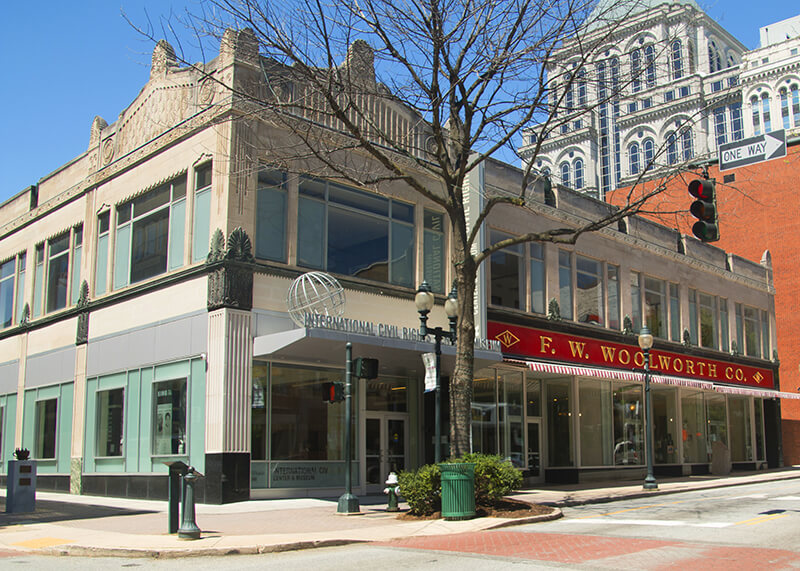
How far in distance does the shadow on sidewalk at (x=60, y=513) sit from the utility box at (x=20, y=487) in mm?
189

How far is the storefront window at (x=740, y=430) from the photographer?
37656 mm

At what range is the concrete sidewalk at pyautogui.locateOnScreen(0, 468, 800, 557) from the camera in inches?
450

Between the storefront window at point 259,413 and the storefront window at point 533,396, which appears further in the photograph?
the storefront window at point 533,396

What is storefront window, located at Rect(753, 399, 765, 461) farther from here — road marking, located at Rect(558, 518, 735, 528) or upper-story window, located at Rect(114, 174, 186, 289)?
upper-story window, located at Rect(114, 174, 186, 289)

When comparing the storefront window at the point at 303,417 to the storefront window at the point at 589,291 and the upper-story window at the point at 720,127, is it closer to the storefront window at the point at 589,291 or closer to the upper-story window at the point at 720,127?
the storefront window at the point at 589,291

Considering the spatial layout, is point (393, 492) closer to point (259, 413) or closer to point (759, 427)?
point (259, 413)

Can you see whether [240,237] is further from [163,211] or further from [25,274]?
[25,274]

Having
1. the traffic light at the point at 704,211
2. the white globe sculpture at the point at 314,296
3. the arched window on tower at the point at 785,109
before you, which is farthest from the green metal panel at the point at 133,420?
the arched window on tower at the point at 785,109

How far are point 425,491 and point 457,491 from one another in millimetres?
821

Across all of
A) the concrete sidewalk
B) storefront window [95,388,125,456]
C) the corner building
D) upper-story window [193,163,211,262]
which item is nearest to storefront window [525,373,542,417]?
the corner building

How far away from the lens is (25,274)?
2877 centimetres

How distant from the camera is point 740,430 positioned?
38.3 meters

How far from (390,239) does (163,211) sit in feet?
20.5

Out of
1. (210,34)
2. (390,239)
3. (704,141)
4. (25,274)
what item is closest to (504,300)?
(390,239)
